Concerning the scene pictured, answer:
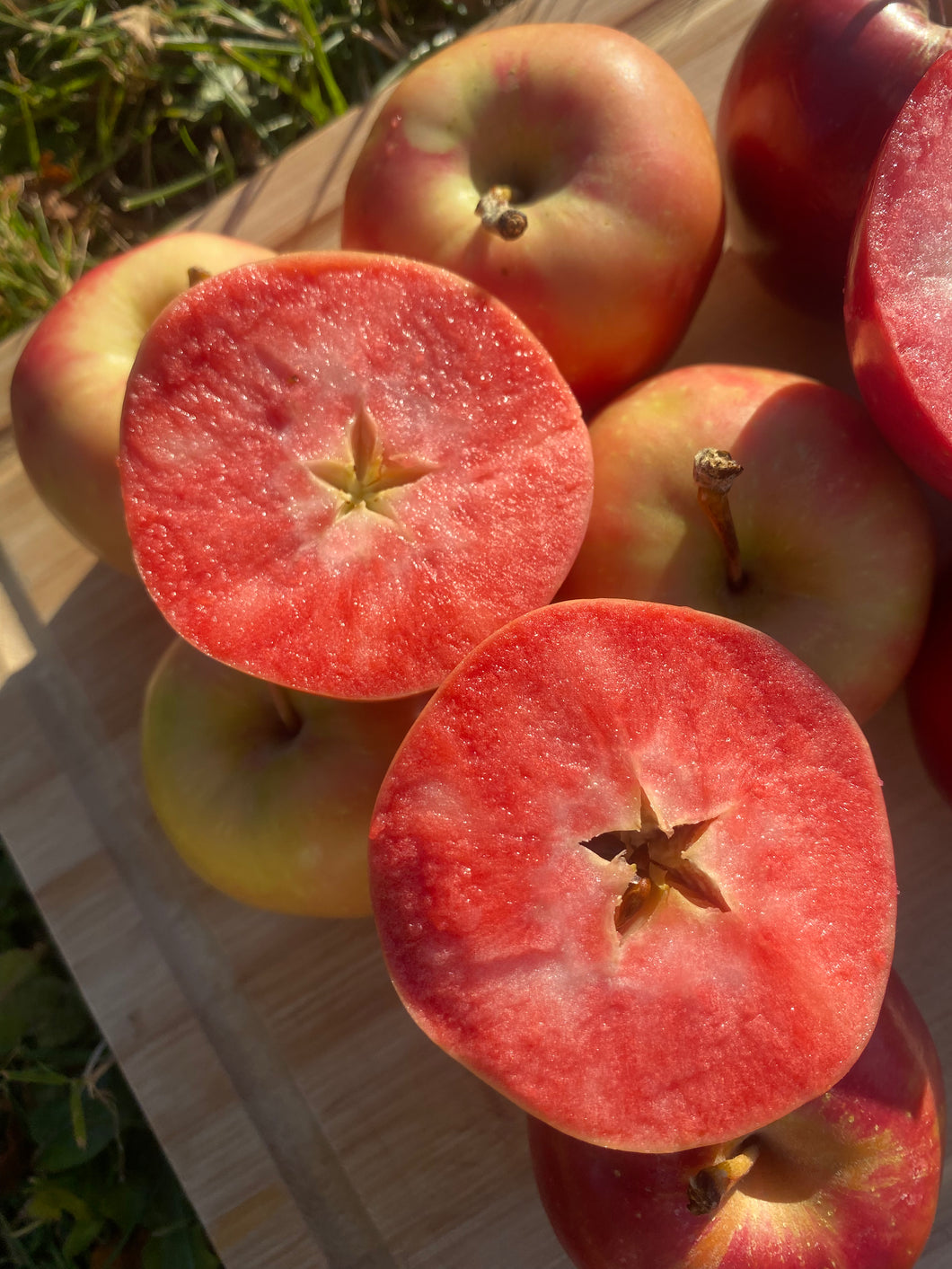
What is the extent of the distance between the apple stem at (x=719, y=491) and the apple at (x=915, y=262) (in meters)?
0.12

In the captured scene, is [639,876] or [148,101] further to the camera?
[148,101]

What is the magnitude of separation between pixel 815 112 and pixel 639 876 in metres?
0.58

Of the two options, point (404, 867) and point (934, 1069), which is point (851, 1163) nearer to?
point (934, 1069)

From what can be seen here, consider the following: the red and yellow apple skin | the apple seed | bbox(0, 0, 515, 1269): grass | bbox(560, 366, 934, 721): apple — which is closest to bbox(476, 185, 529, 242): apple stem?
bbox(560, 366, 934, 721): apple

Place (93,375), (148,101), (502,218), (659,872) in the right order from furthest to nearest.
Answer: (148,101)
(93,375)
(502,218)
(659,872)

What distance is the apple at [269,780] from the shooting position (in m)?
0.75

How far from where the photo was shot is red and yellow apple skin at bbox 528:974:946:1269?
64 centimetres

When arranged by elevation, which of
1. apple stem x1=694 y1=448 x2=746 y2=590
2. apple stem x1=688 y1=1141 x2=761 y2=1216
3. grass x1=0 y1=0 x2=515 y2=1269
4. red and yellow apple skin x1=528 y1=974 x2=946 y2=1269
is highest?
grass x1=0 y1=0 x2=515 y2=1269

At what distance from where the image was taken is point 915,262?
66cm

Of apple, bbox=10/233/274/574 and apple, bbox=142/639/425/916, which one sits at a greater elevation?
apple, bbox=10/233/274/574

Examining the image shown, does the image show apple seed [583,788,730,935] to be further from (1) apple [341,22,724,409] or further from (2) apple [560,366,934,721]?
(1) apple [341,22,724,409]

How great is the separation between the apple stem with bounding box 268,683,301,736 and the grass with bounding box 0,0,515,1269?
0.59m

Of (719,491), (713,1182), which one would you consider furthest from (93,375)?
(713,1182)

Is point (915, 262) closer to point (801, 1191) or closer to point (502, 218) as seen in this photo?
point (502, 218)
